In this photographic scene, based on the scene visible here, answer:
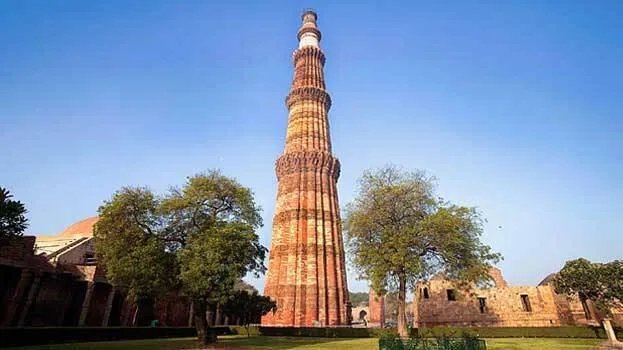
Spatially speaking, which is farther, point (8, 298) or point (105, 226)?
point (8, 298)

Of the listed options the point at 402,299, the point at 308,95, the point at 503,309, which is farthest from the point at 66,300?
the point at 503,309

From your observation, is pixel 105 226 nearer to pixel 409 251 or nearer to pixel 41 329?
pixel 41 329

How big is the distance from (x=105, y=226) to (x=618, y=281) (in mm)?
33115

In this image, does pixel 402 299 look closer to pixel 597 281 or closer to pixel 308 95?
pixel 597 281

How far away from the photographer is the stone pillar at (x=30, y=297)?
22.8 metres

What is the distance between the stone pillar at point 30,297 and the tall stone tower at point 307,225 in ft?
58.5

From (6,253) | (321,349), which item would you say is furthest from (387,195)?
(6,253)

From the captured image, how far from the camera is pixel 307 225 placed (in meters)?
35.4

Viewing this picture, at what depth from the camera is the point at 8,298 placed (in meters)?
23.3

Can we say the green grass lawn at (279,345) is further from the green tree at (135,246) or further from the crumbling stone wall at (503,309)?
the crumbling stone wall at (503,309)

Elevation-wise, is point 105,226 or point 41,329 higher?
point 105,226

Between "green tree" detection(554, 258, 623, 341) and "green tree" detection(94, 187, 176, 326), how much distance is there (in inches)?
1070

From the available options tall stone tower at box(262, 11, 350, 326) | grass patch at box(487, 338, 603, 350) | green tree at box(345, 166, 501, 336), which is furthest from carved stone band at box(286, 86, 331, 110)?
grass patch at box(487, 338, 603, 350)

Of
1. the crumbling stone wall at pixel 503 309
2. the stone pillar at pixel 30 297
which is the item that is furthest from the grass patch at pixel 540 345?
the stone pillar at pixel 30 297
